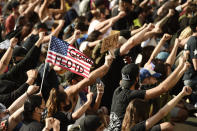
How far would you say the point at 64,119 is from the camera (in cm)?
550

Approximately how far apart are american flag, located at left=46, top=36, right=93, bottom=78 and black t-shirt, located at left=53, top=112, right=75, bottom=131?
2.99 ft

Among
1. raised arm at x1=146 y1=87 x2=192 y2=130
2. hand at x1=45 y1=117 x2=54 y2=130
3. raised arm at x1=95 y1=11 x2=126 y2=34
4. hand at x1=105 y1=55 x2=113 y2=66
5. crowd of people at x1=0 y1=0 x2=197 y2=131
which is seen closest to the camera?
hand at x1=45 y1=117 x2=54 y2=130

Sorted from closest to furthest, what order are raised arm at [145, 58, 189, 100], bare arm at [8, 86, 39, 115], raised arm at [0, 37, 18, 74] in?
raised arm at [145, 58, 189, 100], bare arm at [8, 86, 39, 115], raised arm at [0, 37, 18, 74]

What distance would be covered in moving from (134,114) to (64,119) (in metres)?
1.01

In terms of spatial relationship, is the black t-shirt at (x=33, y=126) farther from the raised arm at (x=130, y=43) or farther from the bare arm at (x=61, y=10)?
the bare arm at (x=61, y=10)

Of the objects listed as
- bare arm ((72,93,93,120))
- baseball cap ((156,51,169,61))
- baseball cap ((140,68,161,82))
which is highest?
baseball cap ((140,68,161,82))

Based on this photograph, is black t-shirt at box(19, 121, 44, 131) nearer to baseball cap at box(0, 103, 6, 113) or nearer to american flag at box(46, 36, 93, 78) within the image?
baseball cap at box(0, 103, 6, 113)

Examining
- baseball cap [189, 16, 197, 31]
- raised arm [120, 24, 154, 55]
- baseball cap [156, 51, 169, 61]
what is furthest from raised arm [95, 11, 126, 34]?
raised arm [120, 24, 154, 55]

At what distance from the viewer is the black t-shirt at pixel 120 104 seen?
5.27 meters

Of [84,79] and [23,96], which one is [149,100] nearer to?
[84,79]

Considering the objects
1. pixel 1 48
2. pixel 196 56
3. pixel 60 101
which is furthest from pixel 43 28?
pixel 60 101

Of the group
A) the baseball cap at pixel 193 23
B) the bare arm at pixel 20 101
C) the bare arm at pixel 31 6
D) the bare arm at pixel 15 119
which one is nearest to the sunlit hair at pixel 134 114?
the bare arm at pixel 15 119

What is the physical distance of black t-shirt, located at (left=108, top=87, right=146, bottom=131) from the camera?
527 centimetres

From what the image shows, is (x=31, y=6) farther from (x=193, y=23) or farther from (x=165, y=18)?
(x=193, y=23)
